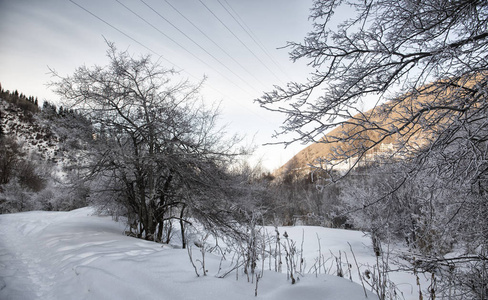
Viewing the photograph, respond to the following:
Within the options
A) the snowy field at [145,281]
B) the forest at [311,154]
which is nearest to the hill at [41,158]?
the forest at [311,154]

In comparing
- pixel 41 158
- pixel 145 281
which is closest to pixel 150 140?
pixel 145 281

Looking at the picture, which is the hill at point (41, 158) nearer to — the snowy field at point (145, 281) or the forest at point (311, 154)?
the forest at point (311, 154)

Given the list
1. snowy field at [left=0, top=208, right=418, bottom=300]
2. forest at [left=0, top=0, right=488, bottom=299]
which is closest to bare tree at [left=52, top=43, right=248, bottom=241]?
forest at [left=0, top=0, right=488, bottom=299]

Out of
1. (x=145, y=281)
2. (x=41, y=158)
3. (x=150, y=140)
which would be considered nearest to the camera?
(x=145, y=281)

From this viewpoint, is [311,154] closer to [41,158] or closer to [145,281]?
[145,281]

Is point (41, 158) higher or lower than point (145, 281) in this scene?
higher

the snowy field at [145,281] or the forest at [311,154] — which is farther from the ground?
the forest at [311,154]

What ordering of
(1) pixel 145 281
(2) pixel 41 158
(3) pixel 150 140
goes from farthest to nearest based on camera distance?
(2) pixel 41 158 < (3) pixel 150 140 < (1) pixel 145 281

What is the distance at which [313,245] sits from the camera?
1203 centimetres

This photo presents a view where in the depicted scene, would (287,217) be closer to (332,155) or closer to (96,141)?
(96,141)

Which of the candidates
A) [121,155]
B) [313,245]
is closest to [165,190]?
[121,155]

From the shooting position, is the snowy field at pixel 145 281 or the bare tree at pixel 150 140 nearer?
the snowy field at pixel 145 281

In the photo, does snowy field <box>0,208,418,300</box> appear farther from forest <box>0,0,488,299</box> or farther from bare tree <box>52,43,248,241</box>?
bare tree <box>52,43,248,241</box>

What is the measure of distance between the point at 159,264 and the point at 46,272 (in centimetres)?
229
